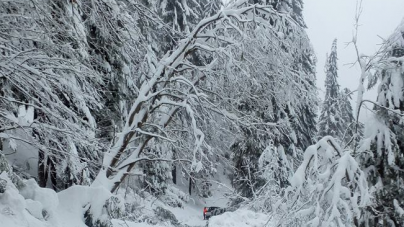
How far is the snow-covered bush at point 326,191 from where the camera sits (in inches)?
164

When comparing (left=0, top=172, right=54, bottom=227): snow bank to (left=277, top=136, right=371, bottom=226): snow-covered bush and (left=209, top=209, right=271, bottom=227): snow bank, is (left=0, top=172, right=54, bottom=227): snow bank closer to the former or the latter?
(left=277, top=136, right=371, bottom=226): snow-covered bush

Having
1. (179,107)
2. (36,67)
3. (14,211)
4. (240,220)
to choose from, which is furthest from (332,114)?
(36,67)

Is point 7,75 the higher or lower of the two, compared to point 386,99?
lower

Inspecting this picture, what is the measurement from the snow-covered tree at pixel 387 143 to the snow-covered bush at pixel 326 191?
32 cm

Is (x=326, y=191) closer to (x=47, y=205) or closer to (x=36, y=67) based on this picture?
(x=36, y=67)

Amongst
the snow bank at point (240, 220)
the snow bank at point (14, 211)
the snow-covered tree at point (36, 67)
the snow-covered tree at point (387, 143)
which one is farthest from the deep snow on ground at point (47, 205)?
the snow bank at point (240, 220)

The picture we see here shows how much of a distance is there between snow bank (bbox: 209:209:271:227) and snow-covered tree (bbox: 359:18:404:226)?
770 cm

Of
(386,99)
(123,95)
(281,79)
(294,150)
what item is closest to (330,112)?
(294,150)

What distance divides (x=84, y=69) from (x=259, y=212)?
10.0 metres

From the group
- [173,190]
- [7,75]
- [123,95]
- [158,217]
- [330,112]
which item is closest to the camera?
[7,75]

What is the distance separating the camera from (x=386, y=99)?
186 inches

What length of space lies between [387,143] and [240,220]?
346 inches

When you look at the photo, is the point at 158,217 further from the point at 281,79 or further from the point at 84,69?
the point at 84,69

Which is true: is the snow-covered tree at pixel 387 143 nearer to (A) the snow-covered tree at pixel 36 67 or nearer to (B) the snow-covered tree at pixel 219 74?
(B) the snow-covered tree at pixel 219 74
